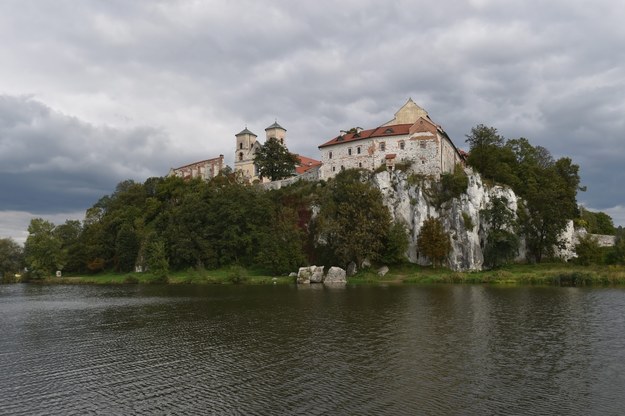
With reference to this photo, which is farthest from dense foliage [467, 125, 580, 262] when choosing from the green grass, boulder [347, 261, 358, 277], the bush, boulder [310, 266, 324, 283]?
the bush

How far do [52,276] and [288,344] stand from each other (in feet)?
277

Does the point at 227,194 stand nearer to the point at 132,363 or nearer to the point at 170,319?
the point at 170,319

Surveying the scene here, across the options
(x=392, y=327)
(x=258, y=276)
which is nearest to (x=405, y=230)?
(x=258, y=276)

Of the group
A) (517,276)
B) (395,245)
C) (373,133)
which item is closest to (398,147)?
(373,133)

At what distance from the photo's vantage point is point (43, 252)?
9306 centimetres

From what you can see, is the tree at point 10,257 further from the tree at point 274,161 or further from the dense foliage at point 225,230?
the tree at point 274,161

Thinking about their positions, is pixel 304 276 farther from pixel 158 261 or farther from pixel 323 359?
pixel 323 359

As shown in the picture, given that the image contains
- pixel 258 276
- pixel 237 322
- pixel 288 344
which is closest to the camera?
pixel 288 344

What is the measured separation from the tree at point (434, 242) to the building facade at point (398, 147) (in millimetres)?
10940

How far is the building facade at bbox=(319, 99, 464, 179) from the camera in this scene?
262 feet

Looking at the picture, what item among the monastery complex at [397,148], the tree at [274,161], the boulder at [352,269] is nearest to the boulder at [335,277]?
the boulder at [352,269]

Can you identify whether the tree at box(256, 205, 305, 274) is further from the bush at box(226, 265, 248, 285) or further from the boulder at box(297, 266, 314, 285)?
the boulder at box(297, 266, 314, 285)

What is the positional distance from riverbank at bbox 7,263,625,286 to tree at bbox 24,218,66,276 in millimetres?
13579

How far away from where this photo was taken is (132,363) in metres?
23.2
